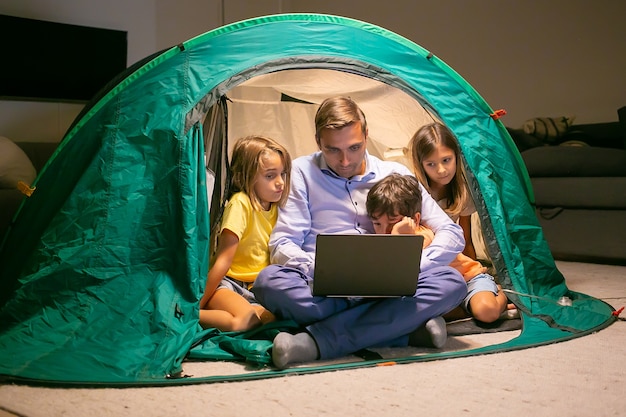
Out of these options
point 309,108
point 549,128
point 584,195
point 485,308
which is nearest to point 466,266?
point 485,308

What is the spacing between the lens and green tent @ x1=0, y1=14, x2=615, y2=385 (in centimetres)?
169

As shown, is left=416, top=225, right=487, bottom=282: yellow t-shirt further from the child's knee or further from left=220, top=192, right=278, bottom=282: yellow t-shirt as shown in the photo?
left=220, top=192, right=278, bottom=282: yellow t-shirt

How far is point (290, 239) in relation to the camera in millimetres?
2043

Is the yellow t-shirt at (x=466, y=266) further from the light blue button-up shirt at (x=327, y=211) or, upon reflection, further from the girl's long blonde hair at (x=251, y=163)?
the girl's long blonde hair at (x=251, y=163)

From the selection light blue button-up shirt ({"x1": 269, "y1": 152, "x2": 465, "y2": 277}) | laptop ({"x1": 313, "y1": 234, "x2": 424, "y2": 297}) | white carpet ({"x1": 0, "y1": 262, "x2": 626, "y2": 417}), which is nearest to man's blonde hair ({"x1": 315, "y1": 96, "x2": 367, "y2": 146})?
light blue button-up shirt ({"x1": 269, "y1": 152, "x2": 465, "y2": 277})

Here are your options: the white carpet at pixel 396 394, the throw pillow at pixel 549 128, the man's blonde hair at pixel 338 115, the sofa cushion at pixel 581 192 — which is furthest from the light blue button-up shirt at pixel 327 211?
the throw pillow at pixel 549 128

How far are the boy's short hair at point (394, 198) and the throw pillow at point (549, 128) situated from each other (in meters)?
2.02

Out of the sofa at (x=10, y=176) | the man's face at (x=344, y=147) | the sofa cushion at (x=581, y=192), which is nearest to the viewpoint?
the man's face at (x=344, y=147)

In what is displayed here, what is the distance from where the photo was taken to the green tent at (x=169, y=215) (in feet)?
5.55

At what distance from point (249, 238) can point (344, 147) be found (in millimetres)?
373

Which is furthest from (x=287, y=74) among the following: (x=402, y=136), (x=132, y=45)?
(x=132, y=45)

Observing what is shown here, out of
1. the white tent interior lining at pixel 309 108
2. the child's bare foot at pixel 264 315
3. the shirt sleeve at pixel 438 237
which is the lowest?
the child's bare foot at pixel 264 315

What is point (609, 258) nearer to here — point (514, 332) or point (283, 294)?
point (514, 332)

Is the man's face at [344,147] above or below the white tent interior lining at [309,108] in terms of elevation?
below
